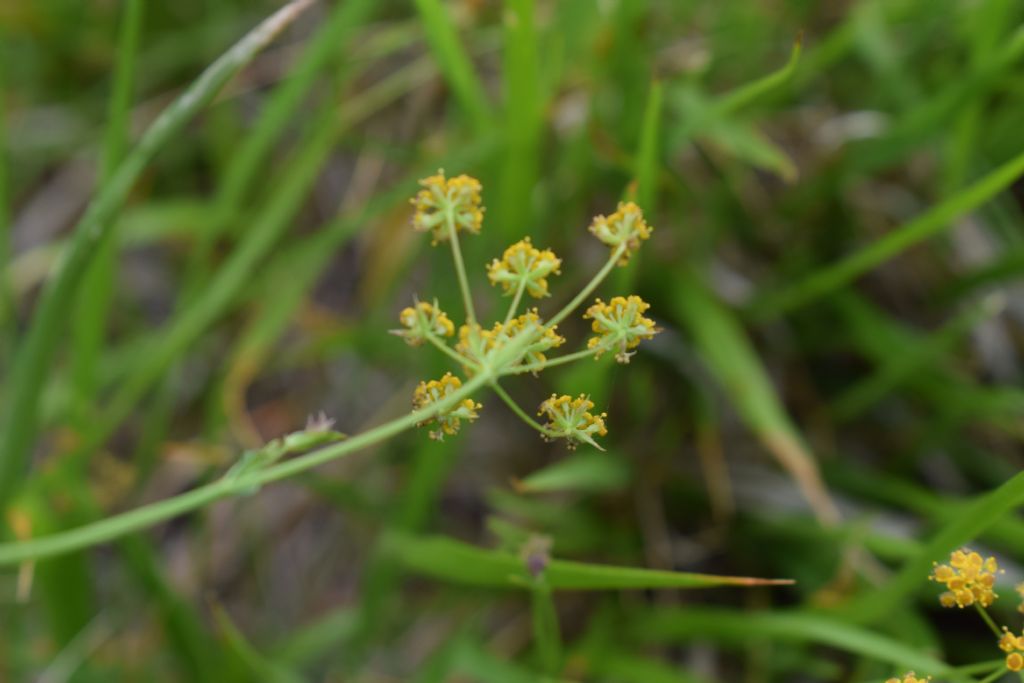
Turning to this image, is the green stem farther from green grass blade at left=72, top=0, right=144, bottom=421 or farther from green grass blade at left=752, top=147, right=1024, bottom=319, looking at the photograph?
green grass blade at left=752, top=147, right=1024, bottom=319

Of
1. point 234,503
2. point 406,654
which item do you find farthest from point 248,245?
point 406,654

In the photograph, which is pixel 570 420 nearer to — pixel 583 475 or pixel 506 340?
pixel 506 340

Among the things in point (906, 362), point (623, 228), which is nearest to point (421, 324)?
point (623, 228)

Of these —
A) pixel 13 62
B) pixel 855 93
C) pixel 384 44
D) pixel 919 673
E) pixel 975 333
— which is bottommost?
pixel 919 673

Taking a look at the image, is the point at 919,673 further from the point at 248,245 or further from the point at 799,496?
the point at 248,245

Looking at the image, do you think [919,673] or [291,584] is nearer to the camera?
[919,673]

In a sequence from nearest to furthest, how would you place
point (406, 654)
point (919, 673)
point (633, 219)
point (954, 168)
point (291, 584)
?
point (633, 219)
point (919, 673)
point (954, 168)
point (406, 654)
point (291, 584)
